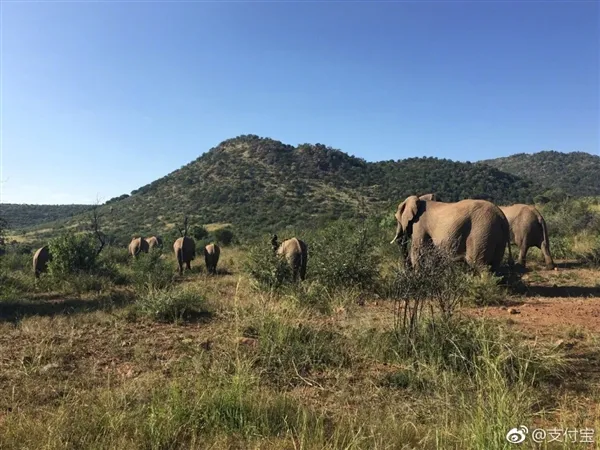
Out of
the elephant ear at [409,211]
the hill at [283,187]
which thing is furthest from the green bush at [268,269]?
the hill at [283,187]

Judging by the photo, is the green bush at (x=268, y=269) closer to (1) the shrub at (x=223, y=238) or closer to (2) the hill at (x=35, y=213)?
(1) the shrub at (x=223, y=238)

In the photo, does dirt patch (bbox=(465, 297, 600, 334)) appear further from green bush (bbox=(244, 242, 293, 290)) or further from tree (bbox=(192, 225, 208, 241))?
tree (bbox=(192, 225, 208, 241))

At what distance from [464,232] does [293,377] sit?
232 inches

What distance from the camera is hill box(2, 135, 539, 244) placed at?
50.8m

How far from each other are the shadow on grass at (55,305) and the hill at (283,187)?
31.7m

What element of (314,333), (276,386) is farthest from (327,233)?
(276,386)

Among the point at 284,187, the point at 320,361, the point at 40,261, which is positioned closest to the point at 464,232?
the point at 320,361

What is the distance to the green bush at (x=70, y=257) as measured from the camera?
14684mm

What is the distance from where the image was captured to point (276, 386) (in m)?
4.66

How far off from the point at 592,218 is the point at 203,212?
4459 cm

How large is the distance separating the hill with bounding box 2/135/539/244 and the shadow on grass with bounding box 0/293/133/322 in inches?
1248

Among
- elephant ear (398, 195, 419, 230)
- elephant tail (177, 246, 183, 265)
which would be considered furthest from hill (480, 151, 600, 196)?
elephant ear (398, 195, 419, 230)

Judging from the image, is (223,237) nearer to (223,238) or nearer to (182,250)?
(223,238)

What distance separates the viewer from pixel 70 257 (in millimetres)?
14906
